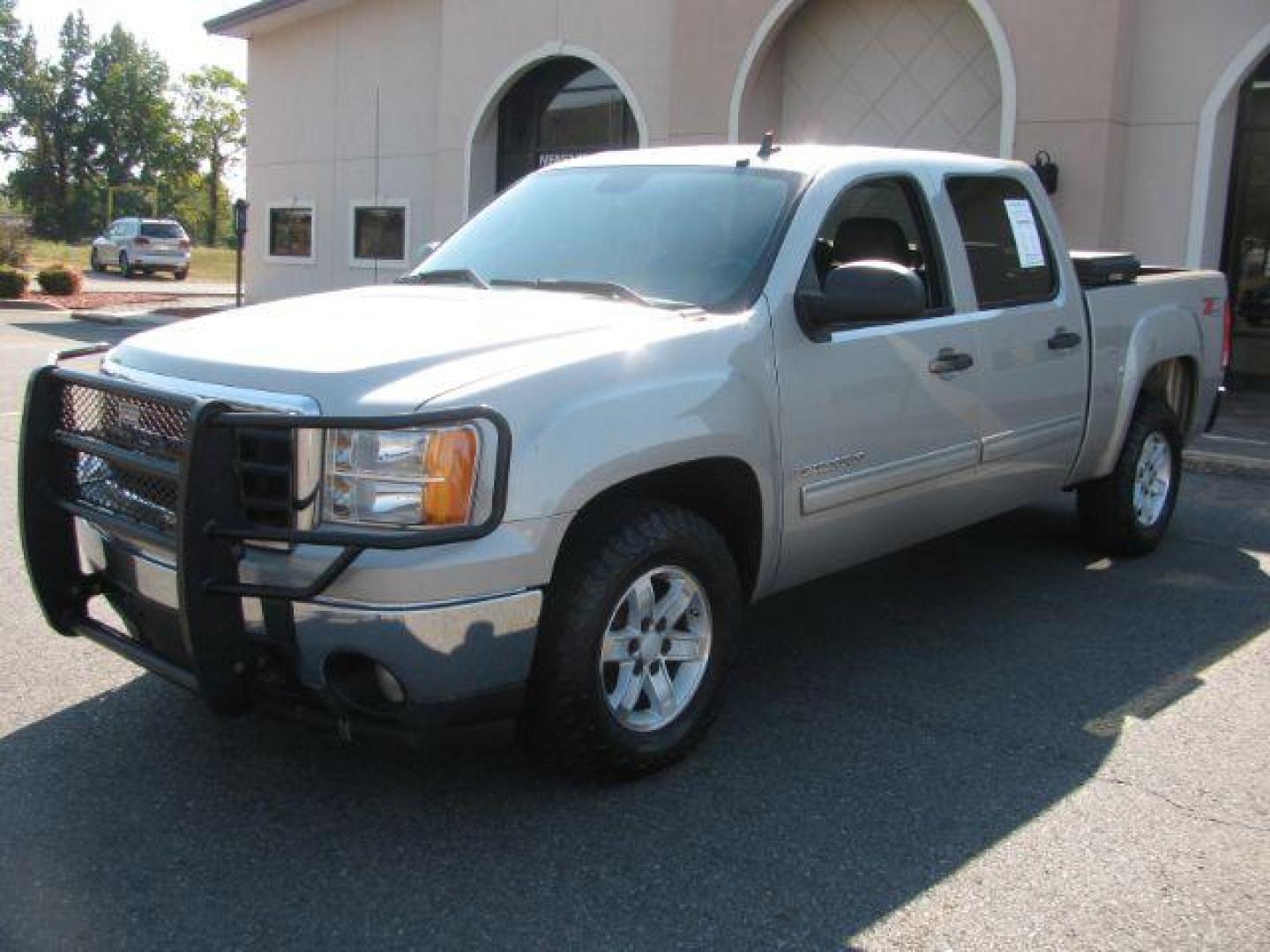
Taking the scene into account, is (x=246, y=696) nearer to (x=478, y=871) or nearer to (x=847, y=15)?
(x=478, y=871)

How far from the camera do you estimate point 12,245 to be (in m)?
28.7

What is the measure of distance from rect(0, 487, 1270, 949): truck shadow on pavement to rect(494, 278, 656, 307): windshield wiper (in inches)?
57.7

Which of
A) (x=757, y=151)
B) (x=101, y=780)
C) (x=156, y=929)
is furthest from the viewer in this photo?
(x=757, y=151)

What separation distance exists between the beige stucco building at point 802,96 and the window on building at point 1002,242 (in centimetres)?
659

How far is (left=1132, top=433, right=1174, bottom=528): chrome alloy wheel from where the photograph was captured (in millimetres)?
6586

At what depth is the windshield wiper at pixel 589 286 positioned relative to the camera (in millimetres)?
4199

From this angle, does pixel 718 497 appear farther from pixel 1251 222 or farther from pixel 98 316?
pixel 98 316

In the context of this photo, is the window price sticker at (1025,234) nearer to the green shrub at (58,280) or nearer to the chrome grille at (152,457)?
the chrome grille at (152,457)

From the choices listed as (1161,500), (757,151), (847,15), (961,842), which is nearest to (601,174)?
(757,151)

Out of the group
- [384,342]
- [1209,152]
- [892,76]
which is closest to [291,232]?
[892,76]

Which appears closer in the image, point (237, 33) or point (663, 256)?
point (663, 256)

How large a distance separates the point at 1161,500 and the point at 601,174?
368 cm

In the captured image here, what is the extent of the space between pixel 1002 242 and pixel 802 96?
9.60 meters

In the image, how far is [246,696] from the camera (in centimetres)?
334
